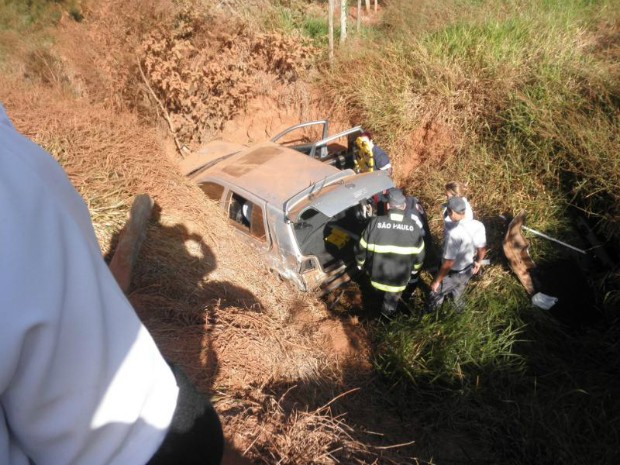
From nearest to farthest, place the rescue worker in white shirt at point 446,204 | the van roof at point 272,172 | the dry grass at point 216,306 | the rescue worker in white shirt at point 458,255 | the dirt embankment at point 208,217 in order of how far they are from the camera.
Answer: the dry grass at point 216,306 < the dirt embankment at point 208,217 < the rescue worker in white shirt at point 458,255 < the rescue worker in white shirt at point 446,204 < the van roof at point 272,172

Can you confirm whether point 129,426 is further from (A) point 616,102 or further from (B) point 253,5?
(B) point 253,5

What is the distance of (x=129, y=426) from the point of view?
0.70m

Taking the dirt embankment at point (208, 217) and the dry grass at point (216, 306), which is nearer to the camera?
the dry grass at point (216, 306)

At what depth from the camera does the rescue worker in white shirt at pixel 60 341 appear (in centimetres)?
52

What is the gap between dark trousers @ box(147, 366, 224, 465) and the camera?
82 centimetres

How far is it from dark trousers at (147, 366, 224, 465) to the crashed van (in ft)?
11.1

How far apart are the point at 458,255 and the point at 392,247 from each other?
2.30ft

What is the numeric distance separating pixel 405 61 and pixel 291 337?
18.4ft

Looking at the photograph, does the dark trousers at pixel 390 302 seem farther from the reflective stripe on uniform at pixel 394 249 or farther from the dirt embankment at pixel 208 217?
the reflective stripe on uniform at pixel 394 249

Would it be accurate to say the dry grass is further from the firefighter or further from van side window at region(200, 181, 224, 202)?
the firefighter

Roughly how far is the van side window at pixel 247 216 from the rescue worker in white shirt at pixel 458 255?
2064 millimetres

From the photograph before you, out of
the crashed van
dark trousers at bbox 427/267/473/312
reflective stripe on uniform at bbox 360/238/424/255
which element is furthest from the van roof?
dark trousers at bbox 427/267/473/312

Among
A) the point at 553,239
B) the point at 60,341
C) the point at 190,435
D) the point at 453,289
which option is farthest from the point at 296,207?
the point at 60,341

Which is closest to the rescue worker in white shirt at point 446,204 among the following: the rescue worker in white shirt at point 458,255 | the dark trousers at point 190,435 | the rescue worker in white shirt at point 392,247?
the rescue worker in white shirt at point 458,255
